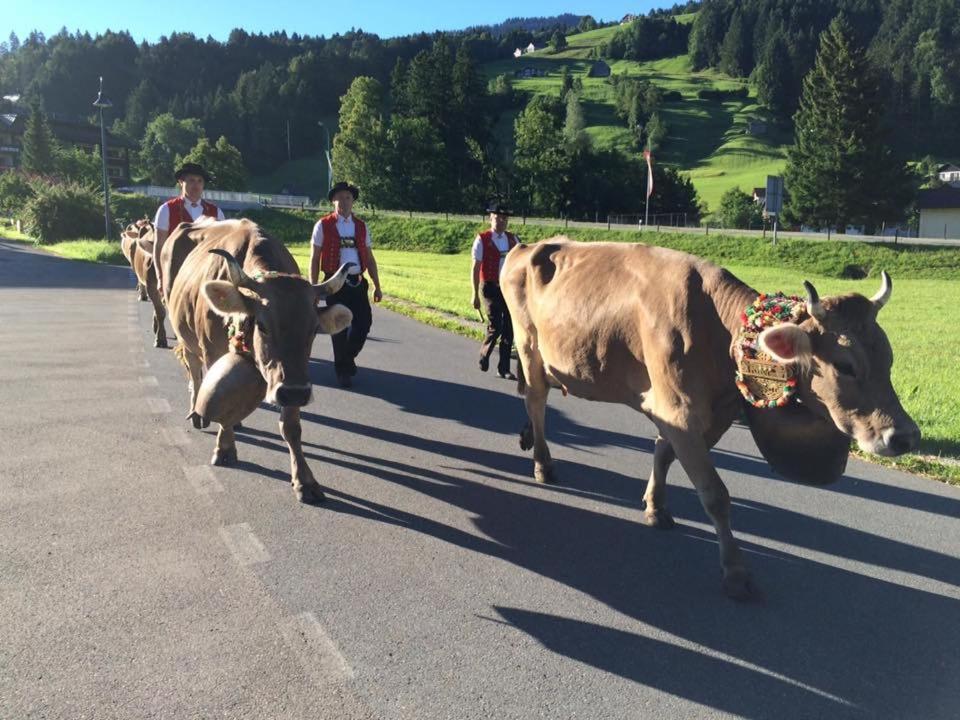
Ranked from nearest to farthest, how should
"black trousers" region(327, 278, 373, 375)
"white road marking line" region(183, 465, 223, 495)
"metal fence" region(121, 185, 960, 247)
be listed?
"white road marking line" region(183, 465, 223, 495)
"black trousers" region(327, 278, 373, 375)
"metal fence" region(121, 185, 960, 247)

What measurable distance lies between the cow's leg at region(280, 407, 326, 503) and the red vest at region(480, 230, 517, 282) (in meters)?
4.45

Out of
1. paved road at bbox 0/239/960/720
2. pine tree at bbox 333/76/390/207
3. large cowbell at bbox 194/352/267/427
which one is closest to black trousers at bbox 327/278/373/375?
paved road at bbox 0/239/960/720

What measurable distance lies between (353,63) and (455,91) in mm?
75207

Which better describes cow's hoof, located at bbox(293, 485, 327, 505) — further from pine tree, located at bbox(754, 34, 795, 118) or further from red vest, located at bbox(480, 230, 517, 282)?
pine tree, located at bbox(754, 34, 795, 118)

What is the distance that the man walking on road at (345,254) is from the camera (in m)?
7.98

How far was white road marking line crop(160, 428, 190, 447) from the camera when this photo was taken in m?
6.37

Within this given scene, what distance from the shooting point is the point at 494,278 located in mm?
9133

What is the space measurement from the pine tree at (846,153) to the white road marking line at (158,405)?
53.2 meters

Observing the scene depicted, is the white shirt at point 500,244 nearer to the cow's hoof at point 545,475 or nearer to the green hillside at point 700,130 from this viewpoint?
the cow's hoof at point 545,475

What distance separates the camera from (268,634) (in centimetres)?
341

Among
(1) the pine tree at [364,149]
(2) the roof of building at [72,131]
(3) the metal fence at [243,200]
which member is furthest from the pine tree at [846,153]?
(2) the roof of building at [72,131]

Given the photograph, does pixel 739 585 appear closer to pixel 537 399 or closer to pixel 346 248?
pixel 537 399

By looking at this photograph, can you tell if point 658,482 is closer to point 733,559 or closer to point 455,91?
point 733,559

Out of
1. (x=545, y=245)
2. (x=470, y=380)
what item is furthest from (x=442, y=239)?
(x=545, y=245)
